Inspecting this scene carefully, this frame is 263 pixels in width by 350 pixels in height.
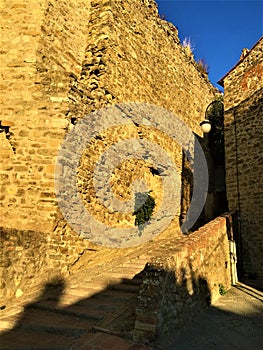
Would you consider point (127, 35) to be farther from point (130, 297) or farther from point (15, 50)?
point (130, 297)

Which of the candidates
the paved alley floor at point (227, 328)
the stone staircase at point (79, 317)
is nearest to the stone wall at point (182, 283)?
the paved alley floor at point (227, 328)

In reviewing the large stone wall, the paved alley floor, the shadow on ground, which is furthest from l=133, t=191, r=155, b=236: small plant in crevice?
the paved alley floor

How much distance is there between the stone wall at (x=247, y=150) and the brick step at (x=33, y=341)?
16.6 feet

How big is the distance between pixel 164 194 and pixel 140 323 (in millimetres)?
5955

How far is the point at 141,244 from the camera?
281 inches

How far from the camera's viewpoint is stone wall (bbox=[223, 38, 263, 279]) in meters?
6.89

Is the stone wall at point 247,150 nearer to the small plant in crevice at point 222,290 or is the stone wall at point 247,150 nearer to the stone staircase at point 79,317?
the small plant in crevice at point 222,290

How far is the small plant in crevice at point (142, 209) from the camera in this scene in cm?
720

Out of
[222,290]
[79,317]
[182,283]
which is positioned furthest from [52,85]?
[222,290]

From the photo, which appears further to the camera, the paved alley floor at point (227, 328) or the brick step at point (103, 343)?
the paved alley floor at point (227, 328)

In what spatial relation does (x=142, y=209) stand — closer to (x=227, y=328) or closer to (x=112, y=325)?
(x=227, y=328)

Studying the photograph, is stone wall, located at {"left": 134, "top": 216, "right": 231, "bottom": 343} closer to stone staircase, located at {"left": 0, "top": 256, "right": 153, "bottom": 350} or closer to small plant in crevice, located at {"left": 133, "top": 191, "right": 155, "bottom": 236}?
stone staircase, located at {"left": 0, "top": 256, "right": 153, "bottom": 350}

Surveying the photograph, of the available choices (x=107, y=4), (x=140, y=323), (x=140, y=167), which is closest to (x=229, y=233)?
(x=140, y=167)

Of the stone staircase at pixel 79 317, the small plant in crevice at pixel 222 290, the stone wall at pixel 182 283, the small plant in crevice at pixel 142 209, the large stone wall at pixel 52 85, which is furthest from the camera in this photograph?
the small plant in crevice at pixel 142 209
